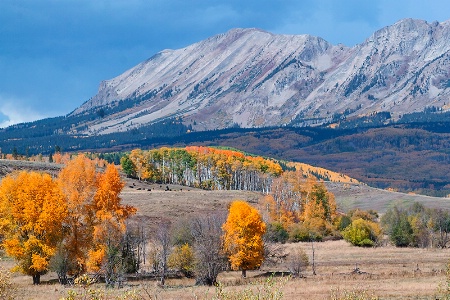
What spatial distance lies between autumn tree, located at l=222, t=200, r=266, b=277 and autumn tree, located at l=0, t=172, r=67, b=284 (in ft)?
74.8

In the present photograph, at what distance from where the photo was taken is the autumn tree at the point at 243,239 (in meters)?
68.6

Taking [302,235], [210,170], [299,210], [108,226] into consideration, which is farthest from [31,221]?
[210,170]

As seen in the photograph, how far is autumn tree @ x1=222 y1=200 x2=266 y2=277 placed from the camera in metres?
68.6

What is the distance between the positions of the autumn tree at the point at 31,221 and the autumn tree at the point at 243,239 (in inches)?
897

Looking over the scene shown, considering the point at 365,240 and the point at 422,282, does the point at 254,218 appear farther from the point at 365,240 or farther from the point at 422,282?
the point at 365,240

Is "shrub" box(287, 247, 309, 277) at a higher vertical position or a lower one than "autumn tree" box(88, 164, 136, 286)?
lower

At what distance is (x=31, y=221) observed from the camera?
55.2m

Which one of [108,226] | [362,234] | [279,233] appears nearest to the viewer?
[108,226]

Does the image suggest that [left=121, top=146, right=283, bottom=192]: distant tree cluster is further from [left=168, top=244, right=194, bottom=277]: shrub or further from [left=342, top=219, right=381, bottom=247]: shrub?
[left=168, top=244, right=194, bottom=277]: shrub

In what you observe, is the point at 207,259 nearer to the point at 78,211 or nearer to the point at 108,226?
the point at 108,226

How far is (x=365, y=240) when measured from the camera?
4240 inches

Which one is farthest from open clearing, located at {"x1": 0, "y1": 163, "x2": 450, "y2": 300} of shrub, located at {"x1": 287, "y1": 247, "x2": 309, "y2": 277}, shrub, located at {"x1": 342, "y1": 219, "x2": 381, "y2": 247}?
shrub, located at {"x1": 342, "y1": 219, "x2": 381, "y2": 247}

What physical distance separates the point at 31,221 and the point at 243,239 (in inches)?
1060

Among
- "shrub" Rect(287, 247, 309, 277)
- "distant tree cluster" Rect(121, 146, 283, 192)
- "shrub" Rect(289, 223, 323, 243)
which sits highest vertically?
"distant tree cluster" Rect(121, 146, 283, 192)
